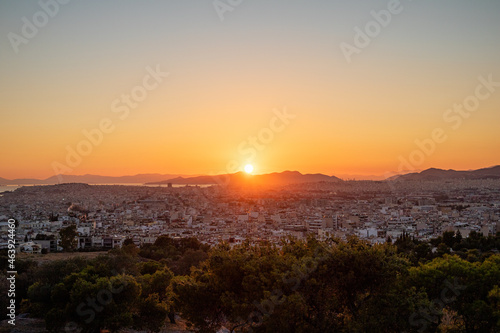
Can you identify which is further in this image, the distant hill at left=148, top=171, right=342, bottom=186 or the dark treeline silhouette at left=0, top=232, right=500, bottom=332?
the distant hill at left=148, top=171, right=342, bottom=186

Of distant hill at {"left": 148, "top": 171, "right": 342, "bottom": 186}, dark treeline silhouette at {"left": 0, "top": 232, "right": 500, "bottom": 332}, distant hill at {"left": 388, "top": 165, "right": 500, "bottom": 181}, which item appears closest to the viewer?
dark treeline silhouette at {"left": 0, "top": 232, "right": 500, "bottom": 332}

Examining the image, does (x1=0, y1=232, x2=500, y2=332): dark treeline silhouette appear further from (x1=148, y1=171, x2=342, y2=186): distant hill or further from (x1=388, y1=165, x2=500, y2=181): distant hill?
(x1=388, y1=165, x2=500, y2=181): distant hill

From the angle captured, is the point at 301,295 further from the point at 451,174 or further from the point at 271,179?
the point at 271,179

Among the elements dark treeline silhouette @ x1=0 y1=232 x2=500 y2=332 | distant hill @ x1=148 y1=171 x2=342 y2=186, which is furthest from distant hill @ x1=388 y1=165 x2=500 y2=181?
dark treeline silhouette @ x1=0 y1=232 x2=500 y2=332

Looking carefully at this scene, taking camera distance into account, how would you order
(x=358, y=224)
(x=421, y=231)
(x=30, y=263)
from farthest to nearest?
(x=358, y=224)
(x=421, y=231)
(x=30, y=263)

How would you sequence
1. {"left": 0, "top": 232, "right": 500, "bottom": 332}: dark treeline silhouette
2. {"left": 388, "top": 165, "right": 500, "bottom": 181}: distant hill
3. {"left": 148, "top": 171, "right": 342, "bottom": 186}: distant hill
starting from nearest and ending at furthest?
{"left": 0, "top": 232, "right": 500, "bottom": 332}: dark treeline silhouette
{"left": 388, "top": 165, "right": 500, "bottom": 181}: distant hill
{"left": 148, "top": 171, "right": 342, "bottom": 186}: distant hill

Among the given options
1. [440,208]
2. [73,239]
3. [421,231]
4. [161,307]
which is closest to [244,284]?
[161,307]

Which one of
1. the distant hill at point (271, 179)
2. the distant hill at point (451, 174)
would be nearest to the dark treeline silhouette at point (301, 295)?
the distant hill at point (271, 179)

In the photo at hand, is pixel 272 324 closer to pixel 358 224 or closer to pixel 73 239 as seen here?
pixel 73 239

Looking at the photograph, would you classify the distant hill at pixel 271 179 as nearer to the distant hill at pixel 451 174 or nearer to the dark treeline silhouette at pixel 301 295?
the distant hill at pixel 451 174
